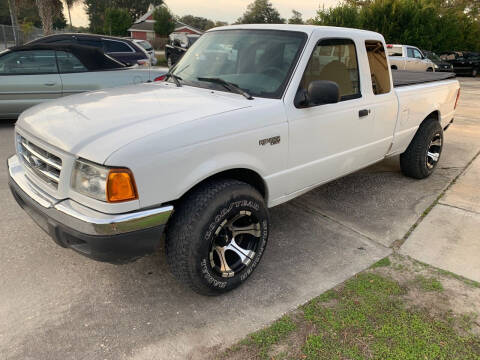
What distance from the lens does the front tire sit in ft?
8.29

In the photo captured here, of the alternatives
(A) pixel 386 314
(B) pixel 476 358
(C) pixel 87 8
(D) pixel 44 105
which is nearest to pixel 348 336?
(A) pixel 386 314

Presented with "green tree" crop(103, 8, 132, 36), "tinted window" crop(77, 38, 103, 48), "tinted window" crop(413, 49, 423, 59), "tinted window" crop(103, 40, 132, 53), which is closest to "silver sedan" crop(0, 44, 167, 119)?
"tinted window" crop(77, 38, 103, 48)

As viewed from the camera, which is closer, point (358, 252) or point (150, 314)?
point (150, 314)

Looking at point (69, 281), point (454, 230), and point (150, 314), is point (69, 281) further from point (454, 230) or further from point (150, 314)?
point (454, 230)

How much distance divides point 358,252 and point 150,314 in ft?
6.18

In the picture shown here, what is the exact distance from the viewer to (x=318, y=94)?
2.96m

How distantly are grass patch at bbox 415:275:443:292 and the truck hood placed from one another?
1.92 meters

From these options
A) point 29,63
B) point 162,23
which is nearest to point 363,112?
point 29,63

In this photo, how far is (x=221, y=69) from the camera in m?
3.48

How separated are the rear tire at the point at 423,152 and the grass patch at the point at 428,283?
237 cm

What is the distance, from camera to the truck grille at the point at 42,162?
248 centimetres

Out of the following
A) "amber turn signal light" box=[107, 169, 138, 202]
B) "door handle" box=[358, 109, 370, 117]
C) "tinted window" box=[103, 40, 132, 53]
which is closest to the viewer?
"amber turn signal light" box=[107, 169, 138, 202]

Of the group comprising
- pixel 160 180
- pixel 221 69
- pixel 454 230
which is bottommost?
pixel 454 230

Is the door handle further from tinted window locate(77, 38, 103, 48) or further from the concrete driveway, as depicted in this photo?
tinted window locate(77, 38, 103, 48)
